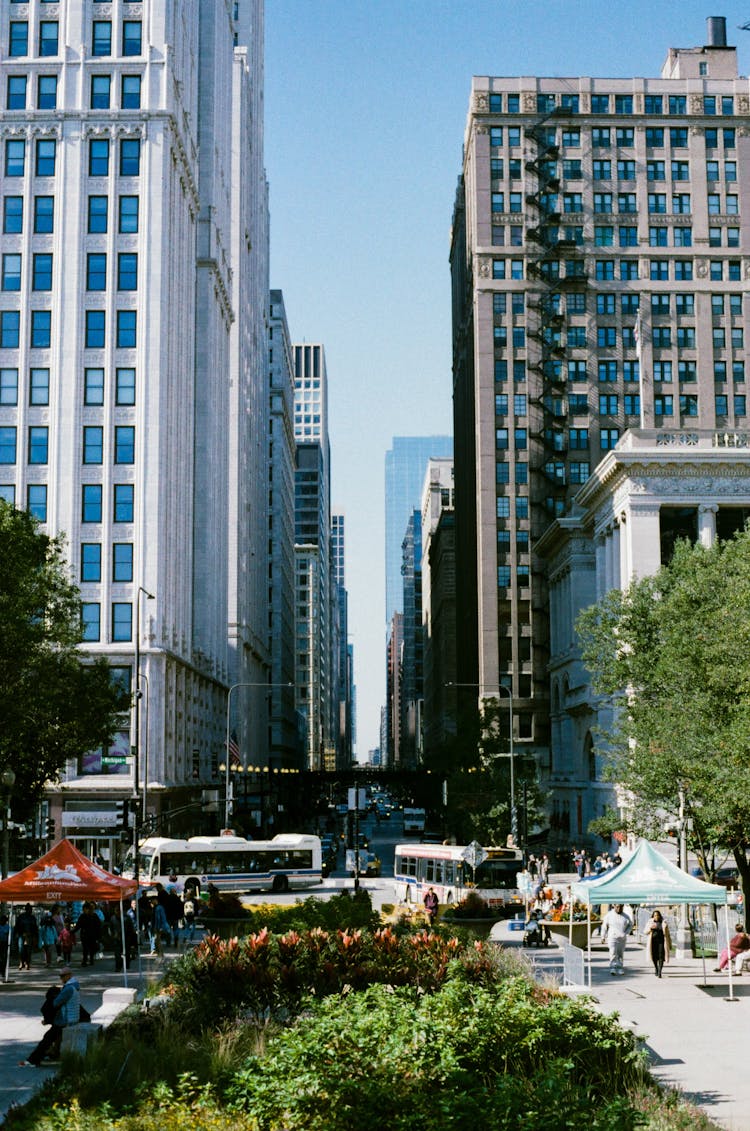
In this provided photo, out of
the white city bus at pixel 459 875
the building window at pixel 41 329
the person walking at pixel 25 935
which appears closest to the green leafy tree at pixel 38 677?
the person walking at pixel 25 935

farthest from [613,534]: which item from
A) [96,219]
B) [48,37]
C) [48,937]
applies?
[48,937]

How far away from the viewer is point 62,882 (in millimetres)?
29125

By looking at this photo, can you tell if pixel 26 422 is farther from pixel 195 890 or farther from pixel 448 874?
pixel 448 874

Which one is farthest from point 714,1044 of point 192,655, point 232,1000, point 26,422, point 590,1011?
point 192,655

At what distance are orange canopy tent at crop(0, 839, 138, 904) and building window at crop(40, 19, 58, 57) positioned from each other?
202ft

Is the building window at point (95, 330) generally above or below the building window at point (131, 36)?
below

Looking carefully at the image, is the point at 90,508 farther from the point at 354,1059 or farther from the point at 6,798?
the point at 354,1059

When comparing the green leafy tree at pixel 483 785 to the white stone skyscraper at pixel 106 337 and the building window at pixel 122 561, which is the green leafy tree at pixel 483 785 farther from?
the building window at pixel 122 561

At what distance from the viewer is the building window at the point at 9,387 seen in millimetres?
73688

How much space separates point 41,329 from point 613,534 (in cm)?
3881

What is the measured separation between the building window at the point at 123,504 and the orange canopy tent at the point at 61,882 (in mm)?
44368

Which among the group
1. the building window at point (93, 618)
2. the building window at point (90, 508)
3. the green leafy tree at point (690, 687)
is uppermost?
the building window at point (90, 508)

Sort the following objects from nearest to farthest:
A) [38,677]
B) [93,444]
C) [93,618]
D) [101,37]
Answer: [38,677] → [93,618] → [93,444] → [101,37]

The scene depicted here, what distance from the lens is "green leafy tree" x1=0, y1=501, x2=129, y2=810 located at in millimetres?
38500
